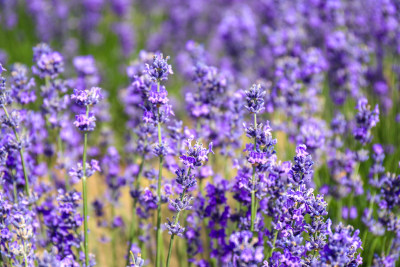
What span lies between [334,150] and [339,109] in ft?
4.35

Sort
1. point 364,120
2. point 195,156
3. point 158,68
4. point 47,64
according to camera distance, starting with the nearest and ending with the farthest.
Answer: point 195,156, point 158,68, point 364,120, point 47,64

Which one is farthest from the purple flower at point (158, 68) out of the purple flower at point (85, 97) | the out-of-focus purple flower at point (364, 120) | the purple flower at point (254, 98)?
the out-of-focus purple flower at point (364, 120)

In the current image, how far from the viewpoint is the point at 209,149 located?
188 centimetres

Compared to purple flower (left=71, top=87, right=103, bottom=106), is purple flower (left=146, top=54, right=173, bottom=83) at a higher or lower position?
higher

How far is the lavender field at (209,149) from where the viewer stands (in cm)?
194

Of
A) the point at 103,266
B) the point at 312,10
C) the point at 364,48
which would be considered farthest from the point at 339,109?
the point at 103,266

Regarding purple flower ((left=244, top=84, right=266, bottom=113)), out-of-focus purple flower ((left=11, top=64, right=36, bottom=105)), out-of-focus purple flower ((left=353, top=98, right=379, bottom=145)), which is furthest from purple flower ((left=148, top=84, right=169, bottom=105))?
out-of-focus purple flower ((left=353, top=98, right=379, bottom=145))

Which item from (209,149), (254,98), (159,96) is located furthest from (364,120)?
(159,96)

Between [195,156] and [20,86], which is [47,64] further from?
[195,156]

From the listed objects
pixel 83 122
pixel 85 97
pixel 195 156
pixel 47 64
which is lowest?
pixel 195 156

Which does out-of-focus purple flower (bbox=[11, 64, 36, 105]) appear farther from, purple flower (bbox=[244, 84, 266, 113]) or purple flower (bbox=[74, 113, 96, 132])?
purple flower (bbox=[244, 84, 266, 113])

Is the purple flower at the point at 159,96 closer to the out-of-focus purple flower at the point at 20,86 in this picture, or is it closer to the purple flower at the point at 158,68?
the purple flower at the point at 158,68

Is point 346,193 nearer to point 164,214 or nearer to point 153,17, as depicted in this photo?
point 164,214

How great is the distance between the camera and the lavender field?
1937mm
